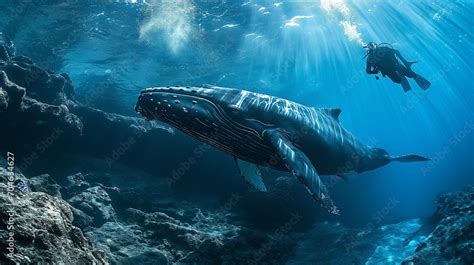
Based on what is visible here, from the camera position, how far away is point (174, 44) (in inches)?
956

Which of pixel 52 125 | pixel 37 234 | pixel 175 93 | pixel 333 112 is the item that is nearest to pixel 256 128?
pixel 175 93

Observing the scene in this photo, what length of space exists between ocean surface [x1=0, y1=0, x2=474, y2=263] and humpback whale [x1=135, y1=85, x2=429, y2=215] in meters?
7.06

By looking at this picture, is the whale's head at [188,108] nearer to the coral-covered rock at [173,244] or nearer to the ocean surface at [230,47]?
the coral-covered rock at [173,244]

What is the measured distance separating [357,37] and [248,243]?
25.9 meters

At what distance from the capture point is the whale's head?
163 inches

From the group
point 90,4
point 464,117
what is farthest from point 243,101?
point 464,117

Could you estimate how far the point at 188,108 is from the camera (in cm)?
420

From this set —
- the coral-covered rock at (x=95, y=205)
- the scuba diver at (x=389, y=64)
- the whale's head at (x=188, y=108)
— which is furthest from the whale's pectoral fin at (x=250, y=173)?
the coral-covered rock at (x=95, y=205)

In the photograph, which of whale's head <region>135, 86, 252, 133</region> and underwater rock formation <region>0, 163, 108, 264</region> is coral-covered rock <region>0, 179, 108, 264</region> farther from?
whale's head <region>135, 86, 252, 133</region>

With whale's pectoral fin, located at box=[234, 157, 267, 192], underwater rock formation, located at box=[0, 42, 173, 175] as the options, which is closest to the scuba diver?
whale's pectoral fin, located at box=[234, 157, 267, 192]

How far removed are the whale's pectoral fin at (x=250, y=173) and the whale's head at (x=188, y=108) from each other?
58.4 inches

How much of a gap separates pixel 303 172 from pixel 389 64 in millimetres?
5999

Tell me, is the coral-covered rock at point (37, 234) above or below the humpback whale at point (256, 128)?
below

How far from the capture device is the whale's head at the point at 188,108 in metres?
4.13
